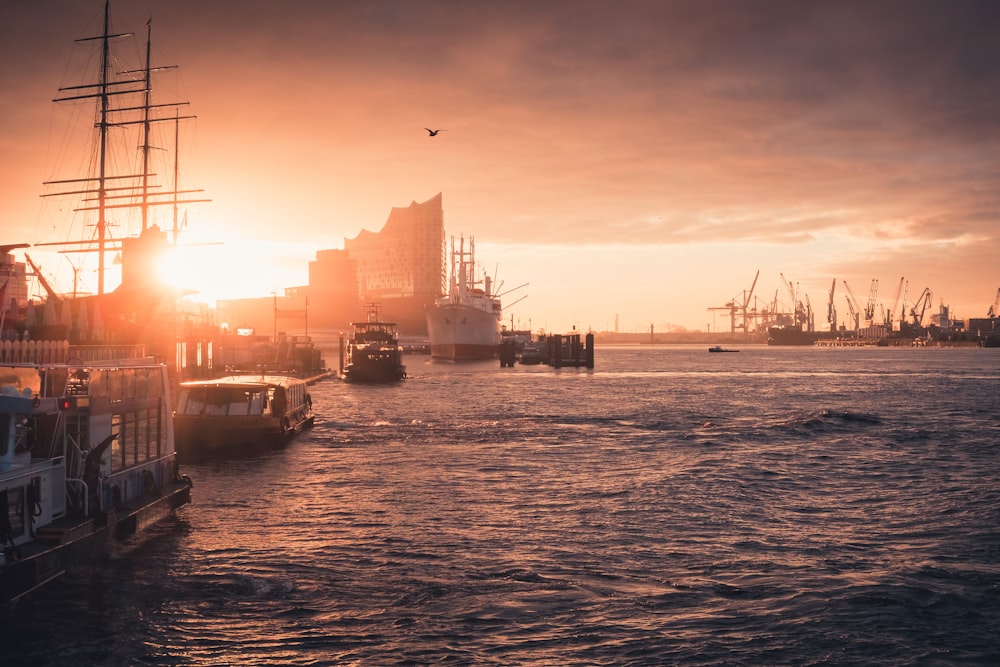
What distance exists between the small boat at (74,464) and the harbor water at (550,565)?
3.32 feet

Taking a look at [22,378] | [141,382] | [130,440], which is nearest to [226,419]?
[141,382]

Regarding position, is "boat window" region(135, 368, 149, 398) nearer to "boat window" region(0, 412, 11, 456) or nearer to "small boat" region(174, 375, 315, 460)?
"boat window" region(0, 412, 11, 456)

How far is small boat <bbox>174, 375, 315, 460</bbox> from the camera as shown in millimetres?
40844

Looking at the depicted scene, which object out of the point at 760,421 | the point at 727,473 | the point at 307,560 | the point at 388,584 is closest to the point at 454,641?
the point at 388,584

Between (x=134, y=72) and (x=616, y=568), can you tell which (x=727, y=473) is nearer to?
(x=616, y=568)

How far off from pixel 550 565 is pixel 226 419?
25048mm

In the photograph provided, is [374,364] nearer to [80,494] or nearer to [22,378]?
[80,494]

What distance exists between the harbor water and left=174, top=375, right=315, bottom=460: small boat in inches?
73.2

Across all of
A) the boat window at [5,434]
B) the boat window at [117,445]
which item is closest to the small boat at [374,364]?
the boat window at [117,445]

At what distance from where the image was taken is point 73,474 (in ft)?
64.1

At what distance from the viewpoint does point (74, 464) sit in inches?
768

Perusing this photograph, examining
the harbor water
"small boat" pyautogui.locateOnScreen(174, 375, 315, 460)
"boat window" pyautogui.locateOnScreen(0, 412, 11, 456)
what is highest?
"boat window" pyautogui.locateOnScreen(0, 412, 11, 456)

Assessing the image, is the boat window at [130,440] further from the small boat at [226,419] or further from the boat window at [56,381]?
the small boat at [226,419]

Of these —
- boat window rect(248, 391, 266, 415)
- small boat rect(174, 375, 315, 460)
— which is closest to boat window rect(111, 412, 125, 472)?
small boat rect(174, 375, 315, 460)
